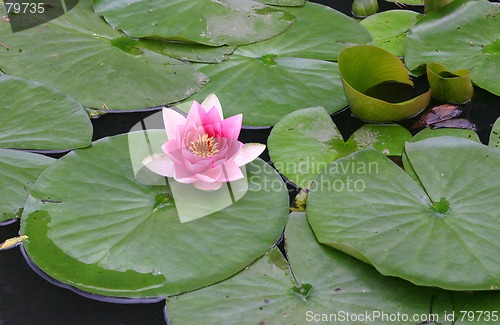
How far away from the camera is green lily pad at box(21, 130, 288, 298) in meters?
1.59

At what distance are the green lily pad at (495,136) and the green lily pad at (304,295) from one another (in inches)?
27.0

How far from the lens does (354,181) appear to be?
72.4 inches

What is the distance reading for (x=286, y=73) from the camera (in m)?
2.32

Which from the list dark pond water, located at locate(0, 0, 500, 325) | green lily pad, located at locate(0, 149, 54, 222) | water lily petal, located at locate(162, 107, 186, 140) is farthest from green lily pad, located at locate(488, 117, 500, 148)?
green lily pad, located at locate(0, 149, 54, 222)

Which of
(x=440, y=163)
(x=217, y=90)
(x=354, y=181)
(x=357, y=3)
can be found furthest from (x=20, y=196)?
(x=357, y=3)

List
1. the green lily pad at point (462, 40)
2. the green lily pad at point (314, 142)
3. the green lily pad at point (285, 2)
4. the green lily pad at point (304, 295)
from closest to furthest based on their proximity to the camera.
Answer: the green lily pad at point (304, 295) → the green lily pad at point (314, 142) → the green lily pad at point (462, 40) → the green lily pad at point (285, 2)

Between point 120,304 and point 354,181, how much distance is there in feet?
2.64

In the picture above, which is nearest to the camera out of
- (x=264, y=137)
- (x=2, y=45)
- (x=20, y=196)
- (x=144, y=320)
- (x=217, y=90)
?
(x=144, y=320)

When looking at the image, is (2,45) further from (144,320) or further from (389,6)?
(389,6)

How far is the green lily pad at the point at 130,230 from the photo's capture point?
159 centimetres

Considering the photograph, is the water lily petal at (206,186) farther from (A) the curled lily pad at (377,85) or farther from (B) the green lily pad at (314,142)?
(A) the curled lily pad at (377,85)

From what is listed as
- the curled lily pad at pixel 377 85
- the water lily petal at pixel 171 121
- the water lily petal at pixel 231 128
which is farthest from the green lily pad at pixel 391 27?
the water lily petal at pixel 171 121

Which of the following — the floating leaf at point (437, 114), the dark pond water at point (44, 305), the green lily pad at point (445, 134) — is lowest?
the dark pond water at point (44, 305)

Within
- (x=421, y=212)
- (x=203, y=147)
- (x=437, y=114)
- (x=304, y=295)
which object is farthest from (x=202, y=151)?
(x=437, y=114)
